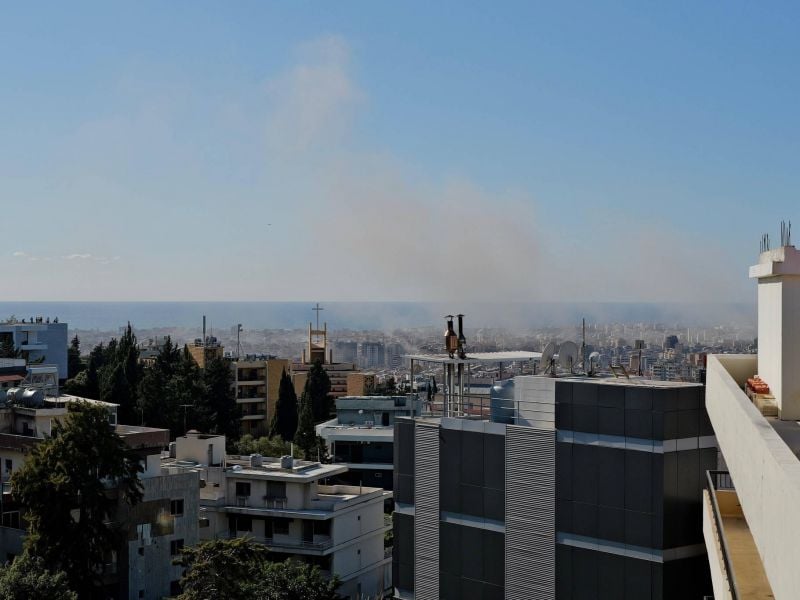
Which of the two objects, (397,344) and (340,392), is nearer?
(340,392)

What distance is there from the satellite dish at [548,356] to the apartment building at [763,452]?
3.20 metres

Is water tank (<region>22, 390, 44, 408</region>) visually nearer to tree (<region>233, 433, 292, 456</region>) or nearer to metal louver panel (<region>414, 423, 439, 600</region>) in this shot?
tree (<region>233, 433, 292, 456</region>)

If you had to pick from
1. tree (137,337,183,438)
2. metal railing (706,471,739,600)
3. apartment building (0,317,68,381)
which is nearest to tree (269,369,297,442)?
tree (137,337,183,438)

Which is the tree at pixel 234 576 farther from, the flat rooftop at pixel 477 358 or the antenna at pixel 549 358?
the antenna at pixel 549 358

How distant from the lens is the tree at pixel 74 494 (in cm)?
2073

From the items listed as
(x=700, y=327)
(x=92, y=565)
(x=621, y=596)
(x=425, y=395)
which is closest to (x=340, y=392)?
(x=700, y=327)

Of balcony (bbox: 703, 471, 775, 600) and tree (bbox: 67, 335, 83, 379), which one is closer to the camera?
balcony (bbox: 703, 471, 775, 600)

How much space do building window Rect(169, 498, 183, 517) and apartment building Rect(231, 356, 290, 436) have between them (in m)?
30.3

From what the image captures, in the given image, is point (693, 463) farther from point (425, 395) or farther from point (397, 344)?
point (397, 344)

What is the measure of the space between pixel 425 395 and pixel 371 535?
1141cm

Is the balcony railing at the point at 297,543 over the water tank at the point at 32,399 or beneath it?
beneath

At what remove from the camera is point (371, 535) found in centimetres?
2784

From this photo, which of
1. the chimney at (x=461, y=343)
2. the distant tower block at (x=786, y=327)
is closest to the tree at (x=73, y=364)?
the chimney at (x=461, y=343)

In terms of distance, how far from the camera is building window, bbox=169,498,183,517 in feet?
80.4
